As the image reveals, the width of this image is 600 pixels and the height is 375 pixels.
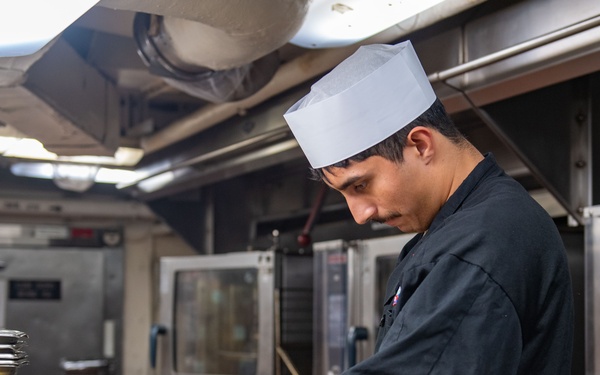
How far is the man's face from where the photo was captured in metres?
1.20

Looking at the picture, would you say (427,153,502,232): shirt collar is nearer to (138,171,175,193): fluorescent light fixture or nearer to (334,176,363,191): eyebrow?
(334,176,363,191): eyebrow

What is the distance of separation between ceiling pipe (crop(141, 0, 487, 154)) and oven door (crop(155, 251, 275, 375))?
2.04 ft

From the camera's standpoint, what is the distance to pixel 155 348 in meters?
4.10

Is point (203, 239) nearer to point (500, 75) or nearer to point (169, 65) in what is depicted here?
point (169, 65)

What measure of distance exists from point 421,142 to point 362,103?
0.13 meters

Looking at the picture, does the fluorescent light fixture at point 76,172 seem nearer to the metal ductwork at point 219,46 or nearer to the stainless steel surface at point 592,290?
the metal ductwork at point 219,46

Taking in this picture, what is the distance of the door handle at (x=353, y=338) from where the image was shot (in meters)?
2.89

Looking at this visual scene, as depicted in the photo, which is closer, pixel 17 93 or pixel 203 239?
pixel 17 93

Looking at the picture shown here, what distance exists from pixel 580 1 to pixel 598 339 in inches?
31.5

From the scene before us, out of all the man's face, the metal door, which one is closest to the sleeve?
the man's face

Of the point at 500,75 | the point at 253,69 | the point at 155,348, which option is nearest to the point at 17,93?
the point at 253,69

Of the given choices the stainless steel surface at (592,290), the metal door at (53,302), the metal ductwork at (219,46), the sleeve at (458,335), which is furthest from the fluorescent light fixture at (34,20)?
the metal door at (53,302)

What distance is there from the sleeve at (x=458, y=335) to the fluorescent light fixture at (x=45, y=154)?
2.44 m

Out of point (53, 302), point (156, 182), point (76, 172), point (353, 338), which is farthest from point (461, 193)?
point (53, 302)
